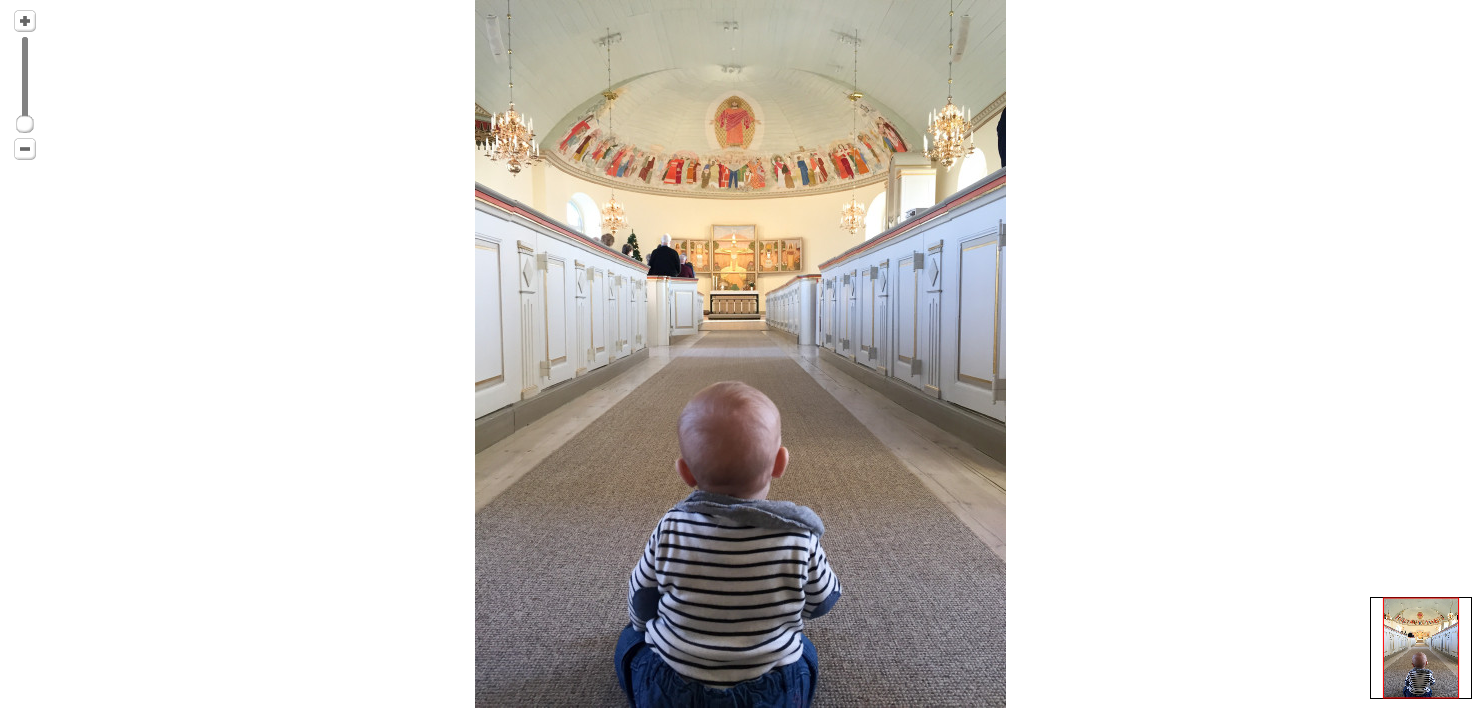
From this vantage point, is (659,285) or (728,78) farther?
(728,78)

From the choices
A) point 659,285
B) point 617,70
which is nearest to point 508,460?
point 659,285

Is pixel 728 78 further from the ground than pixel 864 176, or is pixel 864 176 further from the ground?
pixel 728 78

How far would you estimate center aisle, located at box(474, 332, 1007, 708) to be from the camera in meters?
1.17

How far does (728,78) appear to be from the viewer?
1702 centimetres

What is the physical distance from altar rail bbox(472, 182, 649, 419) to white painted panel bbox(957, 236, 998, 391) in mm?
2131

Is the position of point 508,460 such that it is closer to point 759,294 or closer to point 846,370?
point 846,370

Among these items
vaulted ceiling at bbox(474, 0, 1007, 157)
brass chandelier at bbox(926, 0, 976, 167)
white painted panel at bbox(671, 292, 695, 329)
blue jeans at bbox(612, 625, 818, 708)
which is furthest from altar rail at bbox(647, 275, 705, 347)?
blue jeans at bbox(612, 625, 818, 708)

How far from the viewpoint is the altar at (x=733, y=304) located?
68.2ft

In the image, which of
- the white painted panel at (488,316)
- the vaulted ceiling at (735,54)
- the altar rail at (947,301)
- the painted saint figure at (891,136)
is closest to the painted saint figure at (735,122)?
the vaulted ceiling at (735,54)
